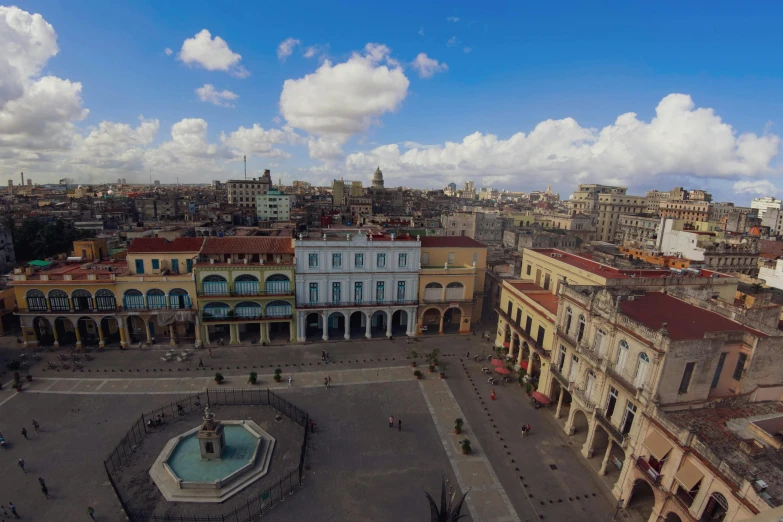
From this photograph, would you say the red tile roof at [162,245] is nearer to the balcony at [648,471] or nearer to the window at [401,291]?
the window at [401,291]

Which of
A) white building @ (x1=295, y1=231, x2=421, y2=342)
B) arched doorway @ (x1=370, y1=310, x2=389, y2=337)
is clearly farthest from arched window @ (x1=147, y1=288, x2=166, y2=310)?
arched doorway @ (x1=370, y1=310, x2=389, y2=337)

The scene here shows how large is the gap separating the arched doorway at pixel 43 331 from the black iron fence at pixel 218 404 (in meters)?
22.2

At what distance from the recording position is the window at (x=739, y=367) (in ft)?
76.5

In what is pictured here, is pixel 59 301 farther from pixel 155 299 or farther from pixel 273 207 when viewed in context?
pixel 273 207

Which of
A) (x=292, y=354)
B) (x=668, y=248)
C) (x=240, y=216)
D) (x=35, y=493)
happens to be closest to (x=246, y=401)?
(x=292, y=354)

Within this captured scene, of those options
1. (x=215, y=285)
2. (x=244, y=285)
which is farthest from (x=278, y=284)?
(x=215, y=285)

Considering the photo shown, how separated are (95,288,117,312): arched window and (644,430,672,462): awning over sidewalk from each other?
4887cm

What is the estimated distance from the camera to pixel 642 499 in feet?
81.7

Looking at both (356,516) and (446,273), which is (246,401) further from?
(446,273)

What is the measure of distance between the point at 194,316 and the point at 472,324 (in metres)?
34.1

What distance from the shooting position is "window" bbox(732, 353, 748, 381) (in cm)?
2332

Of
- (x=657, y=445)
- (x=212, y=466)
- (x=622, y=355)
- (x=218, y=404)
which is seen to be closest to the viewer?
(x=657, y=445)

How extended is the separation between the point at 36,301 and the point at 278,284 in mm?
25065

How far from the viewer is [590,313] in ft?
92.8
